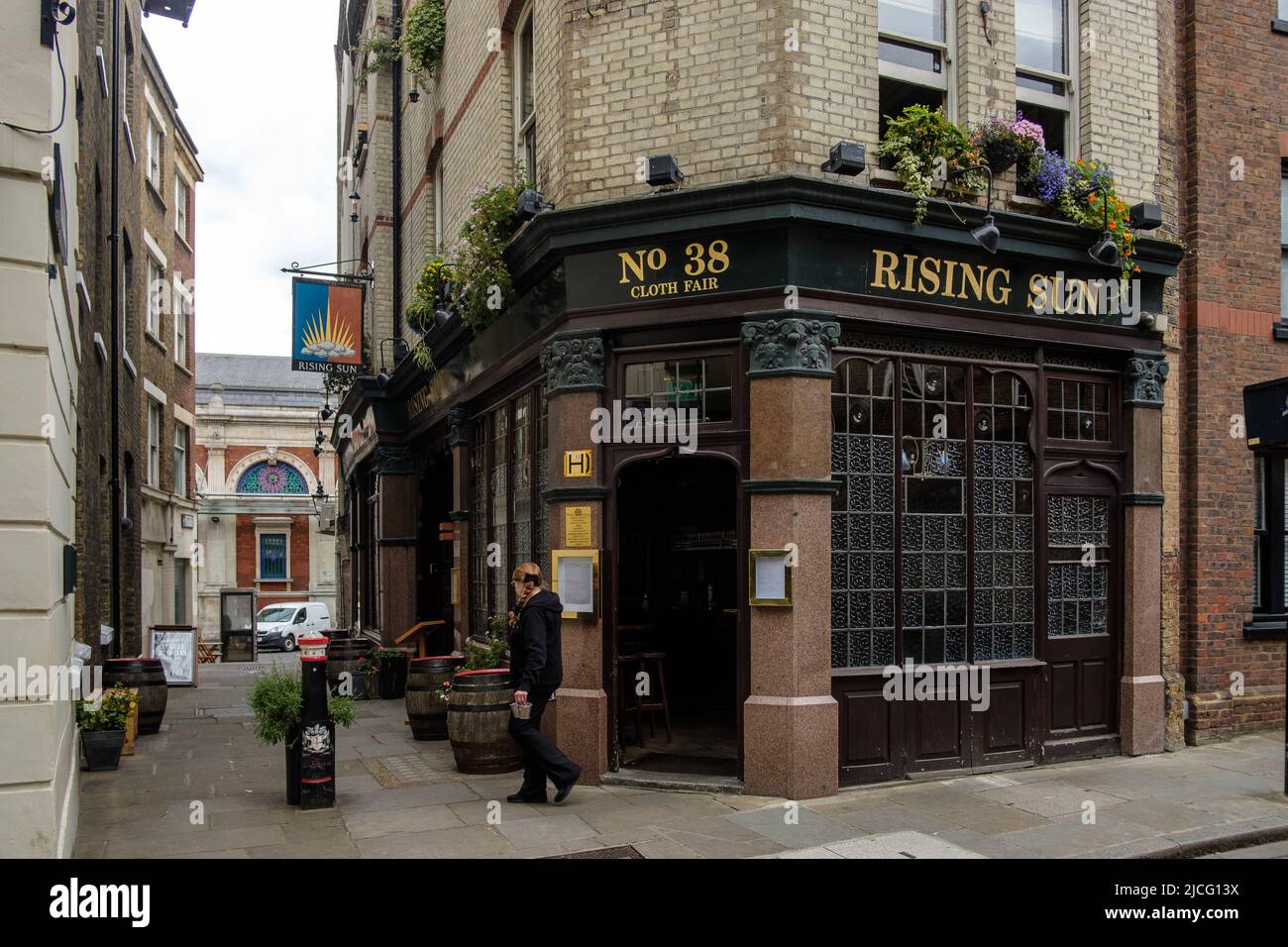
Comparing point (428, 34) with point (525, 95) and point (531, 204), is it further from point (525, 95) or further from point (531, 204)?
point (531, 204)

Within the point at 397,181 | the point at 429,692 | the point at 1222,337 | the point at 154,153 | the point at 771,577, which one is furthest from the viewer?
the point at 154,153

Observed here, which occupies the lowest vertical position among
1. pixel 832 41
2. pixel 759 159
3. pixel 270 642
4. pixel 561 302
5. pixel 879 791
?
pixel 270 642

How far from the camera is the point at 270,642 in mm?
36375

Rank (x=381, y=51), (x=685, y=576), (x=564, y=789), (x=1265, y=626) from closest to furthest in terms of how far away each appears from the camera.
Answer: (x=564, y=789), (x=1265, y=626), (x=685, y=576), (x=381, y=51)

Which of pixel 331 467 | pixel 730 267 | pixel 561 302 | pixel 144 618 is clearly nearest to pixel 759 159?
pixel 730 267

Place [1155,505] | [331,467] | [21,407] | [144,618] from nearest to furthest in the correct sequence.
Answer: [21,407] < [1155,505] < [144,618] < [331,467]

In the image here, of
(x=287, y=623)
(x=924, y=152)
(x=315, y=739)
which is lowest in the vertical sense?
(x=287, y=623)

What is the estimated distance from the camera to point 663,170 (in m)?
8.70

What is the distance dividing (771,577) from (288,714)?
3.94 meters

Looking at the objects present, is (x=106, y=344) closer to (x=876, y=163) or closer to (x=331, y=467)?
(x=876, y=163)

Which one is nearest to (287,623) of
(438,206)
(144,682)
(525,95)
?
(438,206)

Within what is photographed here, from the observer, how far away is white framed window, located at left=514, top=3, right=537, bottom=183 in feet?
37.7

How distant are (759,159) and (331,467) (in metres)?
41.8

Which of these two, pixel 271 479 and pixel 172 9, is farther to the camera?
pixel 271 479
